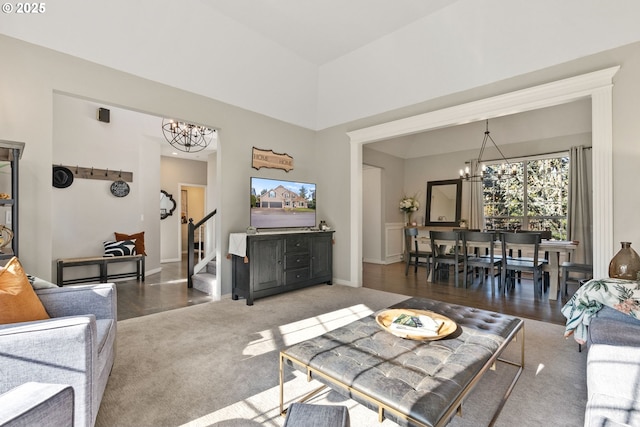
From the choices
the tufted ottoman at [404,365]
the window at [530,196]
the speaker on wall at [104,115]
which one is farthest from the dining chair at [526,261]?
the speaker on wall at [104,115]

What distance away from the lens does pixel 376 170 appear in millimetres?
7605

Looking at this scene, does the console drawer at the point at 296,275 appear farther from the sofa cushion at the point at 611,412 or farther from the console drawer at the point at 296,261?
the sofa cushion at the point at 611,412

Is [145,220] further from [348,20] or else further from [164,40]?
[348,20]

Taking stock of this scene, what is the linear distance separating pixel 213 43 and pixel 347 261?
378cm

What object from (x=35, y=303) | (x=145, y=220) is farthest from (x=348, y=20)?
(x=145, y=220)

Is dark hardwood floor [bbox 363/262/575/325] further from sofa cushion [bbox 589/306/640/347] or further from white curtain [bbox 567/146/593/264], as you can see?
sofa cushion [bbox 589/306/640/347]

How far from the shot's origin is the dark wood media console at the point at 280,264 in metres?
4.05

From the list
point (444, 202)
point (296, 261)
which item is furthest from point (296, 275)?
point (444, 202)

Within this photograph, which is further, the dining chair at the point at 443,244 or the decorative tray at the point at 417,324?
the dining chair at the point at 443,244

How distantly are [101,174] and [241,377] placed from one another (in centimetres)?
487

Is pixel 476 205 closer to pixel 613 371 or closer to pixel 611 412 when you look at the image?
pixel 613 371

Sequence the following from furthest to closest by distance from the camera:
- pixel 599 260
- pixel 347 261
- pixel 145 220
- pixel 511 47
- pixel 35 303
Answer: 1. pixel 145 220
2. pixel 347 261
3. pixel 511 47
4. pixel 599 260
5. pixel 35 303

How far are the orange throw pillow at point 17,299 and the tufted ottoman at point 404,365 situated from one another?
138 centimetres

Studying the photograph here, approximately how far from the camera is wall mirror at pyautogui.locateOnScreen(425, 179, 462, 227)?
24.1 ft
